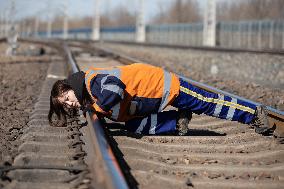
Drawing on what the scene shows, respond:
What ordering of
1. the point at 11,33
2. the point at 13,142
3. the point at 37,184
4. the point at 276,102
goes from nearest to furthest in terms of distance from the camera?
the point at 37,184, the point at 13,142, the point at 276,102, the point at 11,33

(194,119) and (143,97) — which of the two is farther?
(194,119)

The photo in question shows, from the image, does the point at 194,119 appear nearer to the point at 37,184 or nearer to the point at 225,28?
the point at 37,184

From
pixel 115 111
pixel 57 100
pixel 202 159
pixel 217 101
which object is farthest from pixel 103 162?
pixel 217 101

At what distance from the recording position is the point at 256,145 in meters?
4.41

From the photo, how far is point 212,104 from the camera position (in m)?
4.74

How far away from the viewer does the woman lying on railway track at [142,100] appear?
4.27 meters

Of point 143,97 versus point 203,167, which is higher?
point 143,97

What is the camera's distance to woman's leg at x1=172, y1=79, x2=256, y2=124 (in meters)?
4.66

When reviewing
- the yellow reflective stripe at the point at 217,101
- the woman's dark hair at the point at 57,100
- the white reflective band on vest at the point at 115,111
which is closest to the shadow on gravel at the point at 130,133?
the white reflective band on vest at the point at 115,111

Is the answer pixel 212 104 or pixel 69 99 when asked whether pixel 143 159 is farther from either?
pixel 212 104

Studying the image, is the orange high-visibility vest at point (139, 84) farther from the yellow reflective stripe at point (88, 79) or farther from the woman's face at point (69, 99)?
the woman's face at point (69, 99)

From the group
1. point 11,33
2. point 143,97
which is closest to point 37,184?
point 143,97

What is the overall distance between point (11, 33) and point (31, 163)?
19.0 meters

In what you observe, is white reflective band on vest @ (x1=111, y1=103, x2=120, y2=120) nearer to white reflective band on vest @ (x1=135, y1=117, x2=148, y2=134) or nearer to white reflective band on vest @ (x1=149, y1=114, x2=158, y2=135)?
white reflective band on vest @ (x1=135, y1=117, x2=148, y2=134)
